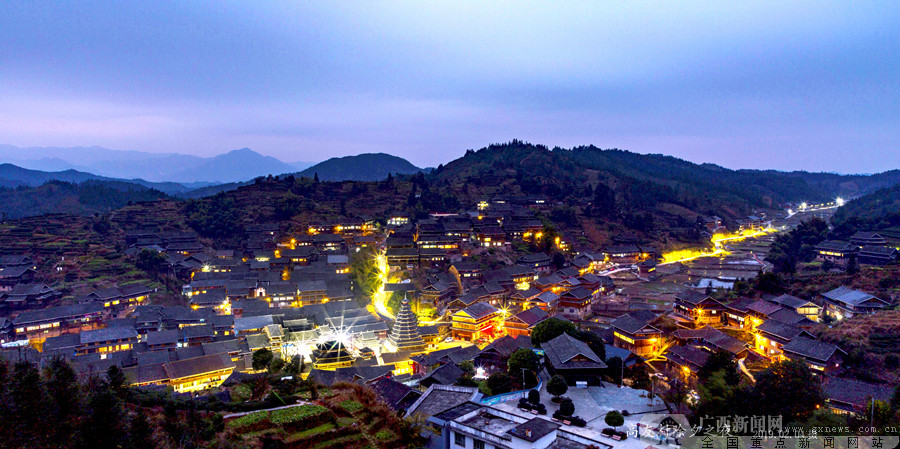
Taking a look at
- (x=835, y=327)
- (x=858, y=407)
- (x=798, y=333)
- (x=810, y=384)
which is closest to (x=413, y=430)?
(x=810, y=384)

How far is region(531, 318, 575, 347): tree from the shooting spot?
25.6m

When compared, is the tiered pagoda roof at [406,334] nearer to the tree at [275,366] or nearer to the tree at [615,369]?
the tree at [275,366]

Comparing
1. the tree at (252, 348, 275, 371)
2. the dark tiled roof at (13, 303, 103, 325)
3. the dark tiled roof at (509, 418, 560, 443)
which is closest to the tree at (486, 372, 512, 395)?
the dark tiled roof at (509, 418, 560, 443)

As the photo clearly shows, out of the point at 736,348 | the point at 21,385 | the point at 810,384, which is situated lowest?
the point at 736,348

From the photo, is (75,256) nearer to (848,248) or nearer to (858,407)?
(858,407)

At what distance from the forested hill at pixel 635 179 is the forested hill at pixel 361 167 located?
204 ft

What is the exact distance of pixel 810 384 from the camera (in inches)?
673

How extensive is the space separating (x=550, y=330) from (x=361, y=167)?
152209 mm

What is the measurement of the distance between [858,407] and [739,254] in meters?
47.1

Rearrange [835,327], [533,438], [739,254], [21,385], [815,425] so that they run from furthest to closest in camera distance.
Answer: [739,254], [835,327], [815,425], [533,438], [21,385]

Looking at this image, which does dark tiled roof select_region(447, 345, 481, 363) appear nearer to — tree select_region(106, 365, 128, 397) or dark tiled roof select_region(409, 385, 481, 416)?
dark tiled roof select_region(409, 385, 481, 416)

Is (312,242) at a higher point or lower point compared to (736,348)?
higher

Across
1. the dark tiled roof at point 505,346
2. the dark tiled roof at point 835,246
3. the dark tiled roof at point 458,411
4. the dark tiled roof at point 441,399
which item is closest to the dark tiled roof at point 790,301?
the dark tiled roof at point 505,346

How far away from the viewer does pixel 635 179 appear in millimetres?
94875
